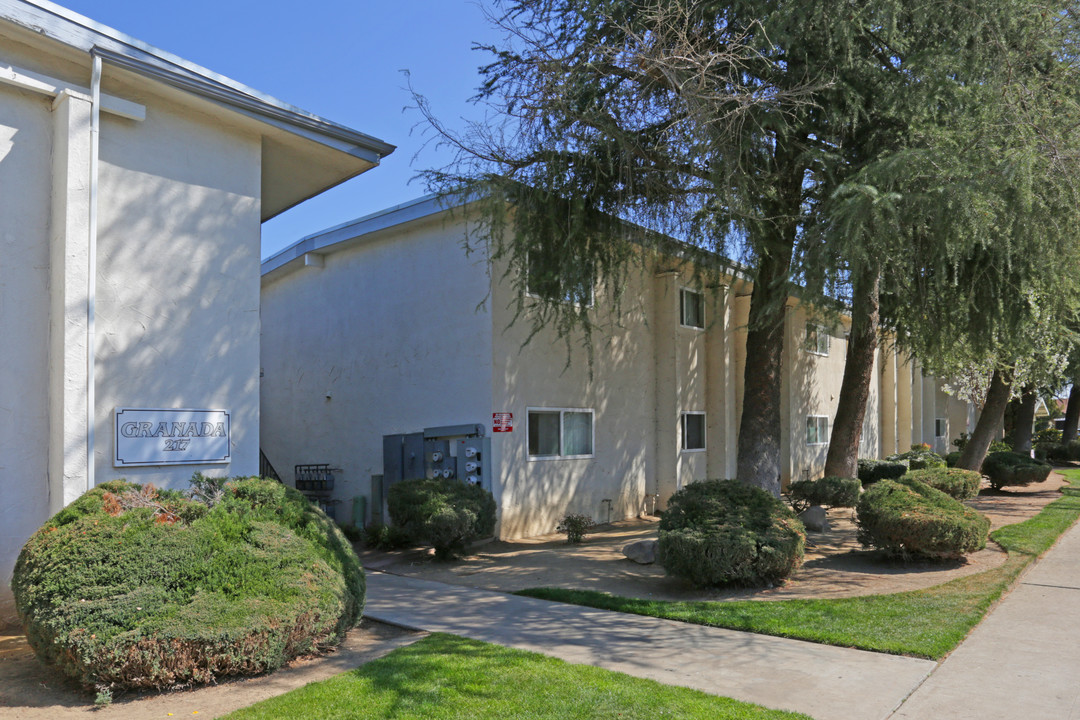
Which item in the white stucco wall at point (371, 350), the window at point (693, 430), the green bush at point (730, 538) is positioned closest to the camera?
the green bush at point (730, 538)

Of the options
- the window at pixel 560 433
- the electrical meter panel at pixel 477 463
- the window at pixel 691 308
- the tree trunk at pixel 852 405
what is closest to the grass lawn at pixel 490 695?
the electrical meter panel at pixel 477 463

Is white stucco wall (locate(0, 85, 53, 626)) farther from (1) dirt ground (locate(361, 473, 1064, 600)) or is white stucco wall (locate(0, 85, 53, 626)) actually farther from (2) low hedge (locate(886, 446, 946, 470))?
(2) low hedge (locate(886, 446, 946, 470))

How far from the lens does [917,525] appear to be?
1006 cm

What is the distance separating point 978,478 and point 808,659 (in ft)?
39.4

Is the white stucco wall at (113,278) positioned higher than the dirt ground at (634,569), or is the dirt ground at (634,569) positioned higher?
the white stucco wall at (113,278)

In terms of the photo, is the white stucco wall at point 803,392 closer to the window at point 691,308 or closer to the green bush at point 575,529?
the window at point 691,308

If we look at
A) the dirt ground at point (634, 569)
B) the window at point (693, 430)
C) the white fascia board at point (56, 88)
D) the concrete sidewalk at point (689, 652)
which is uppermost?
the white fascia board at point (56, 88)

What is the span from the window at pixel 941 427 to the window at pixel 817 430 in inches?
666

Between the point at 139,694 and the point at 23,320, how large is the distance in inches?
154

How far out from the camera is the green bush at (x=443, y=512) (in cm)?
1165

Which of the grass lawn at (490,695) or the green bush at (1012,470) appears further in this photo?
the green bush at (1012,470)

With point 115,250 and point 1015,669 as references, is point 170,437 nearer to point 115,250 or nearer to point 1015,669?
point 115,250

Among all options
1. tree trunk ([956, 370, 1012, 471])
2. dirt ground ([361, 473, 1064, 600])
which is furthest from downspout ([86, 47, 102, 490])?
tree trunk ([956, 370, 1012, 471])

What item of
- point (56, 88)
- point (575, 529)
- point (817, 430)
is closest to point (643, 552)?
point (575, 529)
